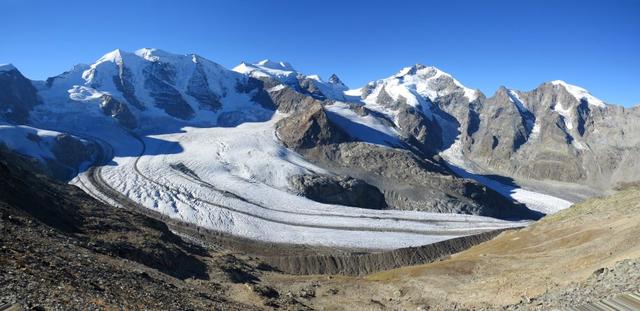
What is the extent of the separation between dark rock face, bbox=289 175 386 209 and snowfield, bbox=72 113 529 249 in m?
4.97

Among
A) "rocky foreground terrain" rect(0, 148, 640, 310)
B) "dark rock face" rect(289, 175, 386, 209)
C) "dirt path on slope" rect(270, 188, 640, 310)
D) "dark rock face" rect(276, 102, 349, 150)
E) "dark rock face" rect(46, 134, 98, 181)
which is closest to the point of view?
"rocky foreground terrain" rect(0, 148, 640, 310)

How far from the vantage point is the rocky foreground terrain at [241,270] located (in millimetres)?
27078

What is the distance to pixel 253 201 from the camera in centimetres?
12244

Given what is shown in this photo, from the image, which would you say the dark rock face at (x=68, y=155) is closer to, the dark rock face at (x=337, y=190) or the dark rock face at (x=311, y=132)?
the dark rock face at (x=337, y=190)

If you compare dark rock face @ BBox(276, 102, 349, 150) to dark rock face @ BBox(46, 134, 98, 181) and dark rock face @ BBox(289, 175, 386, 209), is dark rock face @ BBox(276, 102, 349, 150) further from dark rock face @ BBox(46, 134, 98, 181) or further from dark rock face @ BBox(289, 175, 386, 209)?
dark rock face @ BBox(46, 134, 98, 181)

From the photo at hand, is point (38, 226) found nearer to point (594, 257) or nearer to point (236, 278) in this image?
point (236, 278)

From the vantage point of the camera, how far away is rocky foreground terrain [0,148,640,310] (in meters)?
27.1

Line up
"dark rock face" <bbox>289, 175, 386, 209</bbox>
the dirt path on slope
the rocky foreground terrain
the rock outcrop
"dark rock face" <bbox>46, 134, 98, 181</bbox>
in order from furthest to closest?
the rock outcrop, "dark rock face" <bbox>289, 175, 386, 209</bbox>, "dark rock face" <bbox>46, 134, 98, 181</bbox>, the dirt path on slope, the rocky foreground terrain

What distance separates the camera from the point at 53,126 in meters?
198

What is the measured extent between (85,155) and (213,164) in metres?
41.7

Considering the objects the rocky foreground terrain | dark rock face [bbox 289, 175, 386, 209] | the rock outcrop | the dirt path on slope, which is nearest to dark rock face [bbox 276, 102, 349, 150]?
the rock outcrop

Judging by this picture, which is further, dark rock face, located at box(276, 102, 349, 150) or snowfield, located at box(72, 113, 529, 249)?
dark rock face, located at box(276, 102, 349, 150)

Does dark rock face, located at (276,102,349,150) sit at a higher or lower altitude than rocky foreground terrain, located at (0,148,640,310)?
higher

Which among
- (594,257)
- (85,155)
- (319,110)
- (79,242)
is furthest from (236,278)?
(319,110)
